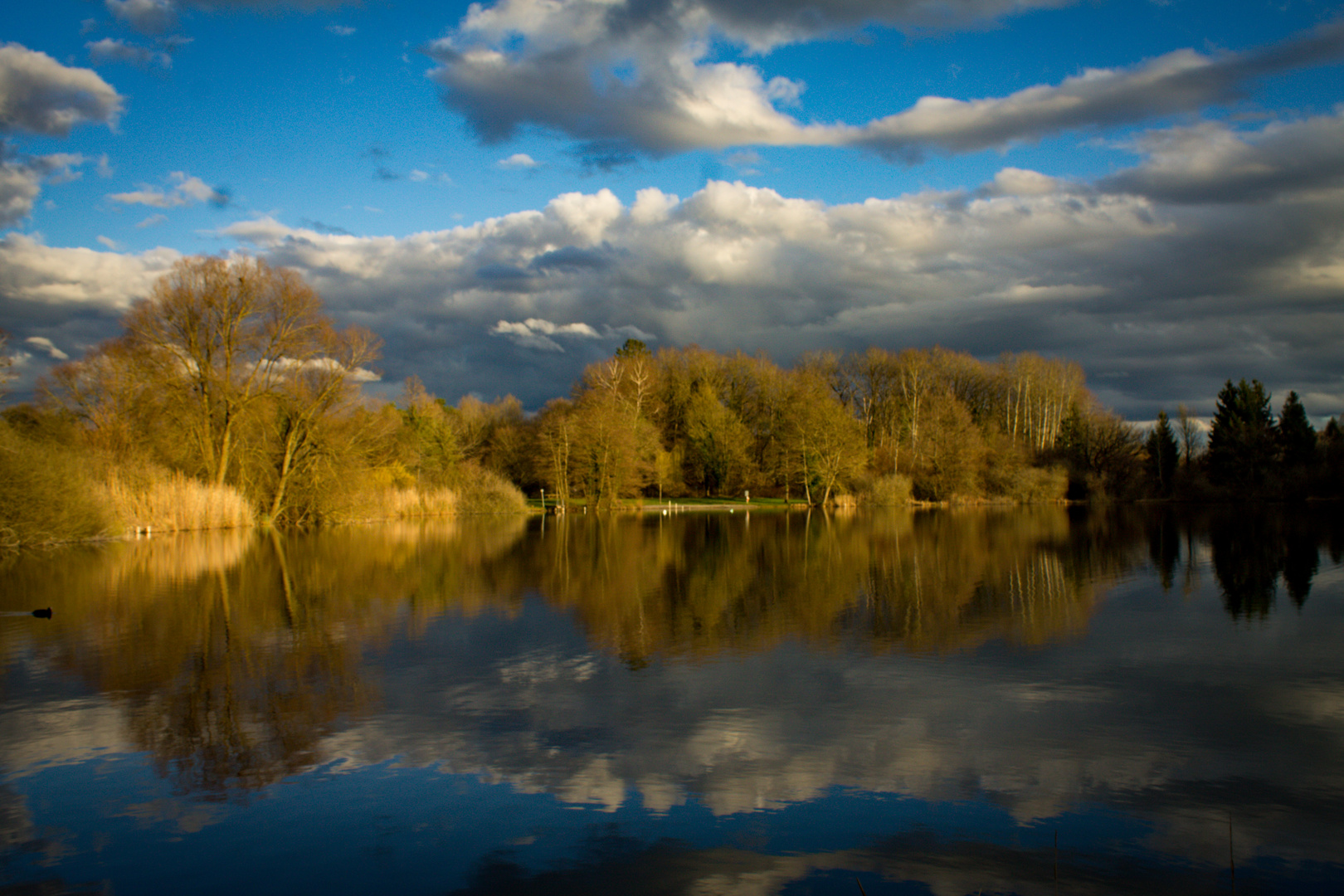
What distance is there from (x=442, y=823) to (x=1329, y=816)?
4.79 meters

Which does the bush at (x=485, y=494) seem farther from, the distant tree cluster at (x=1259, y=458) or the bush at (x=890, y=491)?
the distant tree cluster at (x=1259, y=458)

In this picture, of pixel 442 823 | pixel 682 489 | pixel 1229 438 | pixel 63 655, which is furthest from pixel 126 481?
pixel 1229 438

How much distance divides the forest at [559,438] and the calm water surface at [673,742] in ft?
52.0

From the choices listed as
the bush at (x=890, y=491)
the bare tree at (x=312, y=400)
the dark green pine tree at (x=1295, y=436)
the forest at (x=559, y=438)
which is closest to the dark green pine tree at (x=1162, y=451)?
the forest at (x=559, y=438)

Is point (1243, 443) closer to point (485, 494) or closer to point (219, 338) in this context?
point (485, 494)

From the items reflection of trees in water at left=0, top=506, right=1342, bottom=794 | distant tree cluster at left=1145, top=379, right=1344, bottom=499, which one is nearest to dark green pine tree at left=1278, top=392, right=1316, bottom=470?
distant tree cluster at left=1145, top=379, right=1344, bottom=499

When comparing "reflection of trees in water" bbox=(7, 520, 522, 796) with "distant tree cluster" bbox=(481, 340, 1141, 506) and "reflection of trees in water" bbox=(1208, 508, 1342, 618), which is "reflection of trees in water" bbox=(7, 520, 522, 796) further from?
"distant tree cluster" bbox=(481, 340, 1141, 506)

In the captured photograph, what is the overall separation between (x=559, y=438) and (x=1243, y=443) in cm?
4588

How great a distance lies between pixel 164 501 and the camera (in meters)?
27.9

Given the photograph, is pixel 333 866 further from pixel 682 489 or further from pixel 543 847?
pixel 682 489

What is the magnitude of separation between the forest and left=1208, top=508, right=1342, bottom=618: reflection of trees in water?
79.7ft

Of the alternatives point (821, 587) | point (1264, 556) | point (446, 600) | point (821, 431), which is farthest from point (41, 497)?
point (821, 431)

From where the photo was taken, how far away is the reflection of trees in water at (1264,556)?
13172mm

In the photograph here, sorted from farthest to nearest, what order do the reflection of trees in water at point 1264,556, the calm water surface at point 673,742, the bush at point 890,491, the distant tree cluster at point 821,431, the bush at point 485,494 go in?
the bush at point 890,491 → the distant tree cluster at point 821,431 → the bush at point 485,494 → the reflection of trees in water at point 1264,556 → the calm water surface at point 673,742
